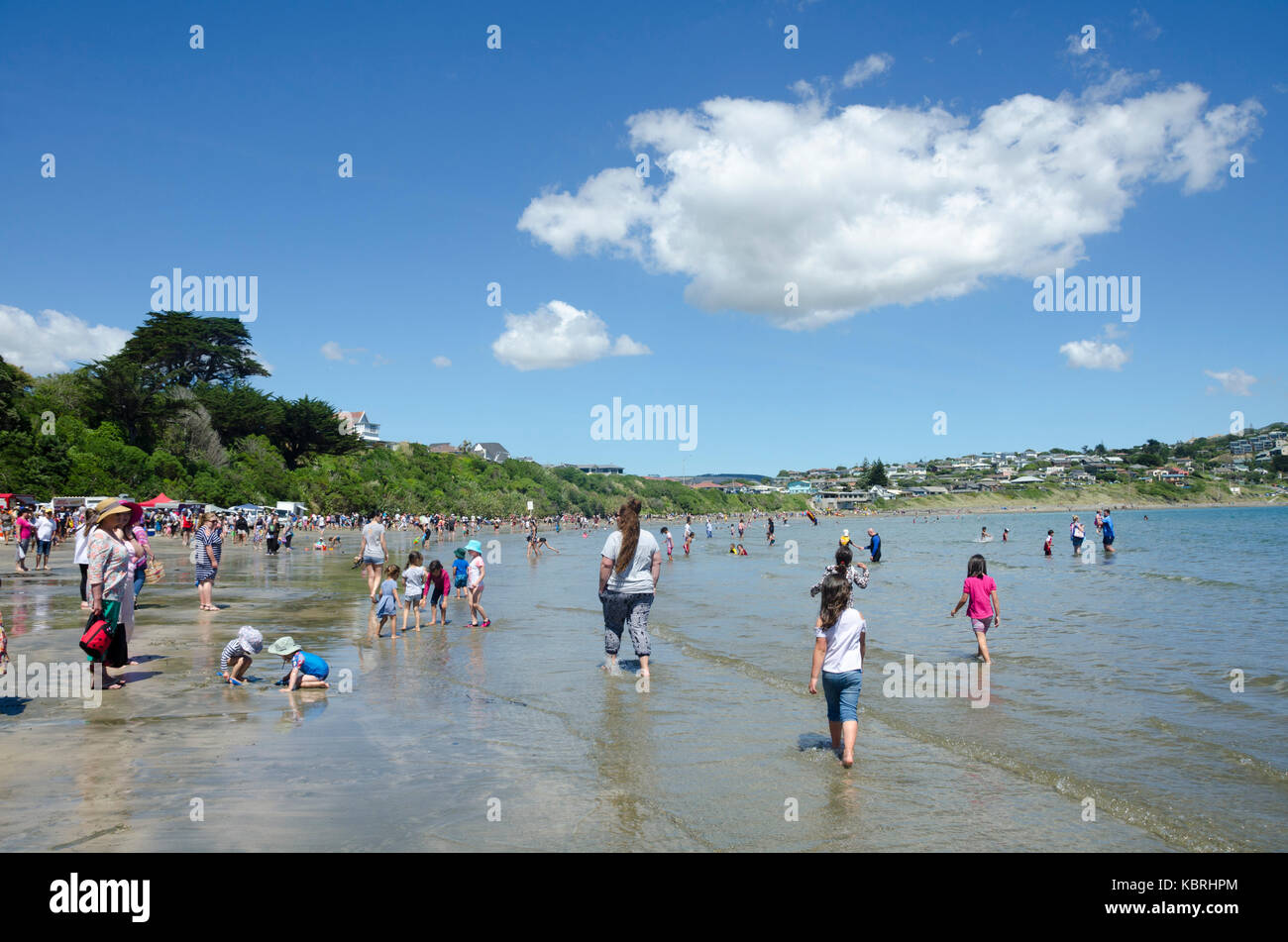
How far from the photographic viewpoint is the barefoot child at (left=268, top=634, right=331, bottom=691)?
28.2 ft

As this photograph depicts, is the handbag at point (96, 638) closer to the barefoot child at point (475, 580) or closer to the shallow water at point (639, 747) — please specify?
the shallow water at point (639, 747)

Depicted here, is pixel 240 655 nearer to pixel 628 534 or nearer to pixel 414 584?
pixel 628 534

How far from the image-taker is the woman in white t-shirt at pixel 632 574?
8852 millimetres

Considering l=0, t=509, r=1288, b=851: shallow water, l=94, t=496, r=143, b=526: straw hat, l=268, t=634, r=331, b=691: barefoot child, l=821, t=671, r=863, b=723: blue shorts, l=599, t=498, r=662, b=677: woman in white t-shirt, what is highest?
l=94, t=496, r=143, b=526: straw hat

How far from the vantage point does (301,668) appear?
8625 millimetres

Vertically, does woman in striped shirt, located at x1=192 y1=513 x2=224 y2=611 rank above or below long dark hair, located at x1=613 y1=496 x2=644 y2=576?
below

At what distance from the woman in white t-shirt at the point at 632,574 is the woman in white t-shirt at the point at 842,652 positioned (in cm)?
269

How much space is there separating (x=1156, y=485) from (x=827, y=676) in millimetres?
230399

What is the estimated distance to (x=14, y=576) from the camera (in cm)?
2119

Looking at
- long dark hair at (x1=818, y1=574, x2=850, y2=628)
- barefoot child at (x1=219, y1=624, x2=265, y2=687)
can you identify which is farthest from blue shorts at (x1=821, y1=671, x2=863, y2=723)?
barefoot child at (x1=219, y1=624, x2=265, y2=687)

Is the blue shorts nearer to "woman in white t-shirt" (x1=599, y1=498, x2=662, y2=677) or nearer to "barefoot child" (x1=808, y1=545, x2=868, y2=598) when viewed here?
"barefoot child" (x1=808, y1=545, x2=868, y2=598)

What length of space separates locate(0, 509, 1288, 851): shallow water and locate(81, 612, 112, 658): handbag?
555 millimetres

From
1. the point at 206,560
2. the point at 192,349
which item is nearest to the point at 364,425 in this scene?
the point at 192,349
